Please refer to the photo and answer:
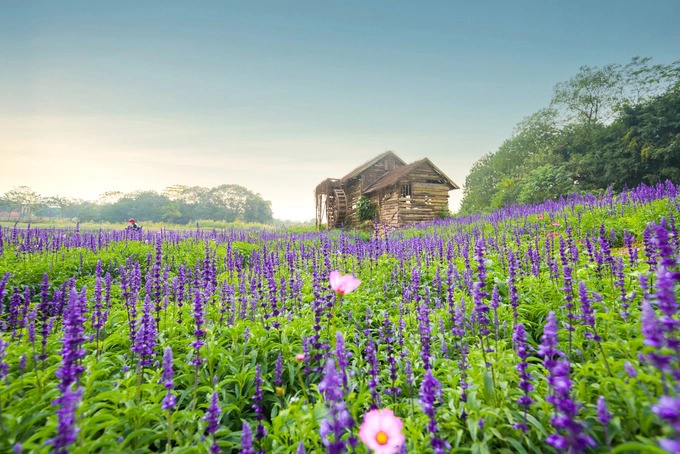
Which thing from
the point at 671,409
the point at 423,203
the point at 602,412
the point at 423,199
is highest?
the point at 423,199

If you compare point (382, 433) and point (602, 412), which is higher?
point (602, 412)

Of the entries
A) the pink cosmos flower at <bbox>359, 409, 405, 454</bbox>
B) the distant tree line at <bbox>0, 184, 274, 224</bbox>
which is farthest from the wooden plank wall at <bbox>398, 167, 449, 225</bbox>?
the distant tree line at <bbox>0, 184, 274, 224</bbox>

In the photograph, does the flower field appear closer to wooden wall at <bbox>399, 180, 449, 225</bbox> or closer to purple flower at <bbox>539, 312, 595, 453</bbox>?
purple flower at <bbox>539, 312, 595, 453</bbox>

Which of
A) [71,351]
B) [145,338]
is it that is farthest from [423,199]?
[71,351]

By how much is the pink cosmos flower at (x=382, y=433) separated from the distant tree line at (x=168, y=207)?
4081 inches

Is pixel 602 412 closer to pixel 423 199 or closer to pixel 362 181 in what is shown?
pixel 423 199

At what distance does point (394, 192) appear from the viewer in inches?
1244

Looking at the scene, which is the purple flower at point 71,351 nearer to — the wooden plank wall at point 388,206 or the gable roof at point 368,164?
the wooden plank wall at point 388,206

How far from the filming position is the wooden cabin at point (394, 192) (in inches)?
1219

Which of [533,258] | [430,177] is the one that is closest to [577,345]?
[533,258]

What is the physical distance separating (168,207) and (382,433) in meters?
111

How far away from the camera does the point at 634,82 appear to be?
42562mm

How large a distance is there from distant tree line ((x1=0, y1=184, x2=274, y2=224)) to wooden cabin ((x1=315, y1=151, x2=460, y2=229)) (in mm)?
70381

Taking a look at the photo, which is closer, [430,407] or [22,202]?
[430,407]
